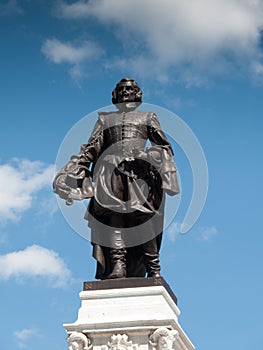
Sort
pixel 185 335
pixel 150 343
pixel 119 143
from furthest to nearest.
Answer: pixel 119 143 → pixel 185 335 → pixel 150 343

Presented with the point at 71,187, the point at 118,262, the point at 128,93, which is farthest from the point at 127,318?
the point at 128,93

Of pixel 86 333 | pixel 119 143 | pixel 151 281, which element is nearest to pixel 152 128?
pixel 119 143

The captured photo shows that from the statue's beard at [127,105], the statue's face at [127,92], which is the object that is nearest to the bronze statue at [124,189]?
the statue's beard at [127,105]

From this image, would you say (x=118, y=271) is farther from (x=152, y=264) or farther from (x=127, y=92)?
(x=127, y=92)

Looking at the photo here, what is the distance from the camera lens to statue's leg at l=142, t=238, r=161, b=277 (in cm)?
1535

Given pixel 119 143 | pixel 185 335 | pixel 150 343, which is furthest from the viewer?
pixel 119 143

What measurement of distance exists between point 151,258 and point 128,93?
10.0 feet

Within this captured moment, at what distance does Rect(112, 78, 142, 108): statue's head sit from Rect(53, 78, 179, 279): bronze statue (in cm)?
34

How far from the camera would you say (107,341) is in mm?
14297

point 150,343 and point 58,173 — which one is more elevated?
point 58,173

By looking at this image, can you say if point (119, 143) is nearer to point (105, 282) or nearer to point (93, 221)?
point (93, 221)

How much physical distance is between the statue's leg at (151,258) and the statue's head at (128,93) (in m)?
2.59

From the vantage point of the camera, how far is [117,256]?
50.4 feet

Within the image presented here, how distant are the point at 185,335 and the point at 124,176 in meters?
2.91
